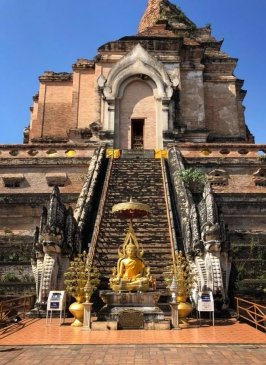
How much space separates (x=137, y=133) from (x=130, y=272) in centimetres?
1619

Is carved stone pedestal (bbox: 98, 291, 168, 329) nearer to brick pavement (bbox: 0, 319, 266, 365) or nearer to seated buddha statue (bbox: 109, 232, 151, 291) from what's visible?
seated buddha statue (bbox: 109, 232, 151, 291)

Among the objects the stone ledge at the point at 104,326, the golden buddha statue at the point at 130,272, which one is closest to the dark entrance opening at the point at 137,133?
the golden buddha statue at the point at 130,272

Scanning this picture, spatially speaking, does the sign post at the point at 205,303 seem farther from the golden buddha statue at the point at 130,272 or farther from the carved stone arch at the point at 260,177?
the carved stone arch at the point at 260,177

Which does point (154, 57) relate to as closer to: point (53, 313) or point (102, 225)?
point (102, 225)

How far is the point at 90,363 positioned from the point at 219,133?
23.0 m

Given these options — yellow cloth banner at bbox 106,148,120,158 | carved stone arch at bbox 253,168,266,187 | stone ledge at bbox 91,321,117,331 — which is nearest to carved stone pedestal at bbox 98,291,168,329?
stone ledge at bbox 91,321,117,331

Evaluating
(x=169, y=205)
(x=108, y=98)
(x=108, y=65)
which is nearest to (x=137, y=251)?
(x=169, y=205)

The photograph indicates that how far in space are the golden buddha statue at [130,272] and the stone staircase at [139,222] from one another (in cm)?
143

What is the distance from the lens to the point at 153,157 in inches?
864

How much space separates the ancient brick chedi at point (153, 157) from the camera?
14023 mm

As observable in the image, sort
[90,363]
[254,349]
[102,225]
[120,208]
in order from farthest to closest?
1. [102,225]
2. [120,208]
3. [254,349]
4. [90,363]

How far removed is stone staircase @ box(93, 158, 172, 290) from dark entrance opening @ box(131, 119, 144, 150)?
200 inches

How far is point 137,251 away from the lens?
38.1 ft

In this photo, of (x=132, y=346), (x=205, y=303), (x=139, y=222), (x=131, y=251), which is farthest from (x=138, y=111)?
(x=132, y=346)
